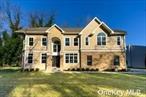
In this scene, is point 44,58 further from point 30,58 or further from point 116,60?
point 116,60

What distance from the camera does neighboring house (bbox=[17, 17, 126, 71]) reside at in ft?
113

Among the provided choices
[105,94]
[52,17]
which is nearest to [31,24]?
[52,17]

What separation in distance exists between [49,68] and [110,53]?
924cm

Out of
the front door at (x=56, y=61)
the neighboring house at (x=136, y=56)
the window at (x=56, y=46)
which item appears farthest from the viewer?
the neighboring house at (x=136, y=56)

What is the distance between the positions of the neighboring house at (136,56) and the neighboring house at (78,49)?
10162 millimetres

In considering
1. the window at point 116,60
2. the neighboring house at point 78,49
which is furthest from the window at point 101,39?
the window at point 116,60

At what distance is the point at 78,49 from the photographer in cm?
3516

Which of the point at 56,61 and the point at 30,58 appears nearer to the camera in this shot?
the point at 30,58

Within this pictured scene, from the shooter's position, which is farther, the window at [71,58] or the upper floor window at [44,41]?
the upper floor window at [44,41]

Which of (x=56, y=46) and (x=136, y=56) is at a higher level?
(x=56, y=46)

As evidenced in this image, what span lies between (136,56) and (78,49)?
46.6 feet

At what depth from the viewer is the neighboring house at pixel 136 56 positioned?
43.4 m

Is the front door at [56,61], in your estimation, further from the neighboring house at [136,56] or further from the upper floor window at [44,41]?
the neighboring house at [136,56]

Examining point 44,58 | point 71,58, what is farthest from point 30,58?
point 71,58
